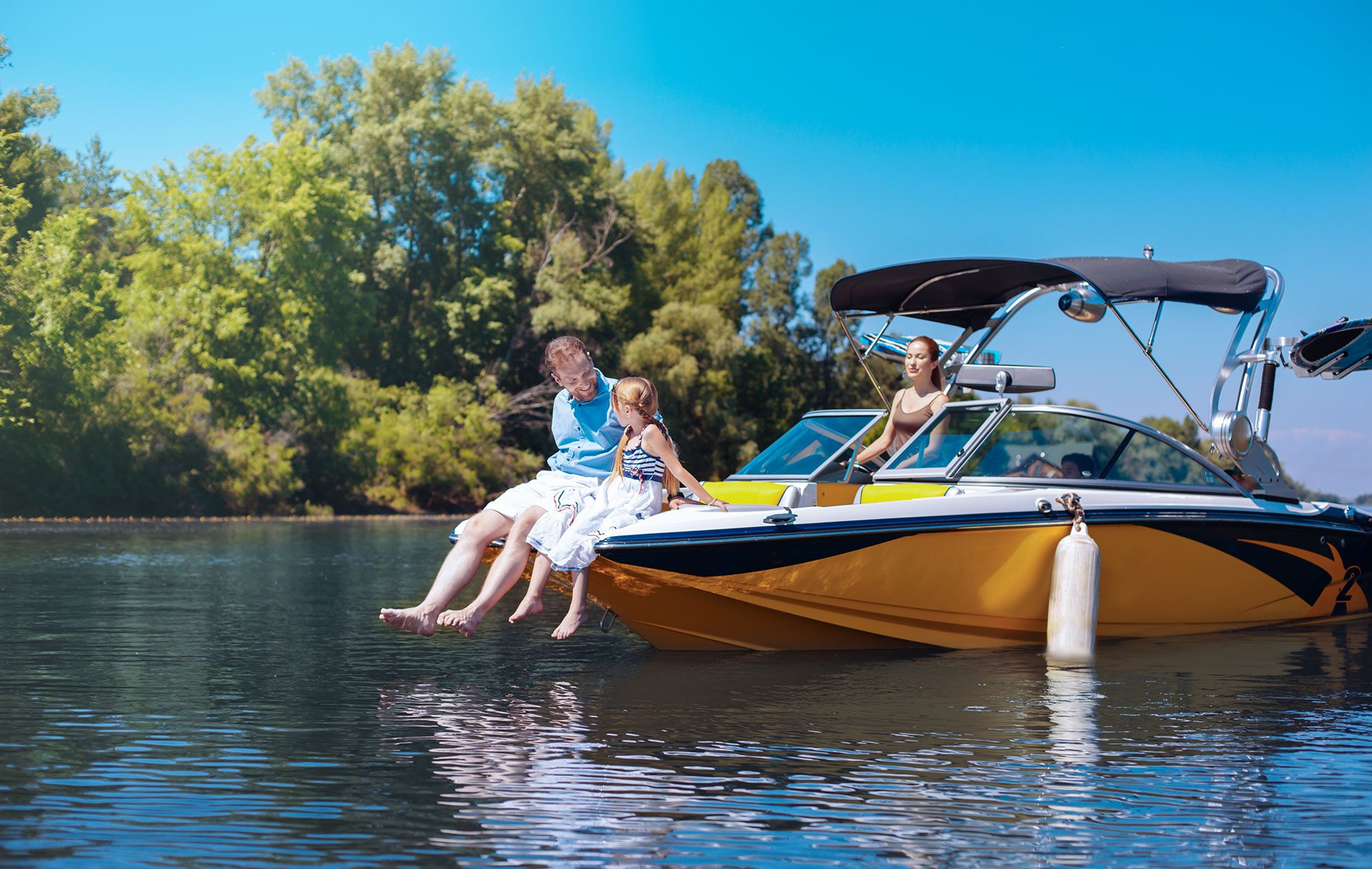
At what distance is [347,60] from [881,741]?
159 feet

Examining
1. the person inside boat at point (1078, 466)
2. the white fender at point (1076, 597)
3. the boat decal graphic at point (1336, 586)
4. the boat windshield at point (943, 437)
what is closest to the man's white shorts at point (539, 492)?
the boat windshield at point (943, 437)

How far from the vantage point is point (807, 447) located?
1092cm

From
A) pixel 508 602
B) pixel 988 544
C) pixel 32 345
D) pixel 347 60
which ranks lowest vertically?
pixel 508 602

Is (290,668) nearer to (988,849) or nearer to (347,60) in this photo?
(988,849)

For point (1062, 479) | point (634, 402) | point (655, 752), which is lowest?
point (655, 752)

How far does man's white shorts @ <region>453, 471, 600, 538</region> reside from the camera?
8055 millimetres

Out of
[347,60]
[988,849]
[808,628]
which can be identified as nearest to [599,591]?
[808,628]

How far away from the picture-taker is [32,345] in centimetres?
3397

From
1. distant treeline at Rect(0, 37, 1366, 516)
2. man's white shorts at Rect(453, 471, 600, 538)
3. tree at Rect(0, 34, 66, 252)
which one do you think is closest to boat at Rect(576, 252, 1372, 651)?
man's white shorts at Rect(453, 471, 600, 538)

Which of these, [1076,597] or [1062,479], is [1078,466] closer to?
[1062,479]

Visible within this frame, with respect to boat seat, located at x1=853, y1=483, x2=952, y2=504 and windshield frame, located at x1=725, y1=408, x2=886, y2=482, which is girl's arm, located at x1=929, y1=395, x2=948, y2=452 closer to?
boat seat, located at x1=853, y1=483, x2=952, y2=504

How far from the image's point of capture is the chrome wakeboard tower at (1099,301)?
9.41 m

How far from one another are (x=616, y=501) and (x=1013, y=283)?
4.05 metres

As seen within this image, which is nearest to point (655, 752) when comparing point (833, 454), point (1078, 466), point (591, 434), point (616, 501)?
point (616, 501)
